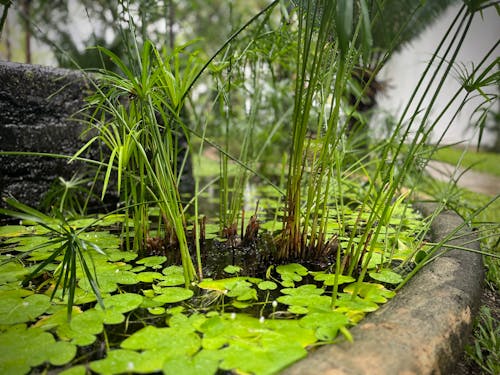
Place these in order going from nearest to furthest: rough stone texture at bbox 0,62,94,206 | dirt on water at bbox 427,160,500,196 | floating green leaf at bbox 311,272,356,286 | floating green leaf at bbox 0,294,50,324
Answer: floating green leaf at bbox 0,294,50,324 < floating green leaf at bbox 311,272,356,286 < rough stone texture at bbox 0,62,94,206 < dirt on water at bbox 427,160,500,196

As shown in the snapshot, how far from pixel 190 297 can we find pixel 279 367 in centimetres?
38

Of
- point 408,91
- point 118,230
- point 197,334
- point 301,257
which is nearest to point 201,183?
point 118,230

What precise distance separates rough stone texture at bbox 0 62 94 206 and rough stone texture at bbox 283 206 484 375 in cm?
145

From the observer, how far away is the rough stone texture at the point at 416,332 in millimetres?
587

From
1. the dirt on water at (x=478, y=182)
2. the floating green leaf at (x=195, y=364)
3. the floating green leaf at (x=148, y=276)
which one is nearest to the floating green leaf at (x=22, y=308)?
the floating green leaf at (x=148, y=276)

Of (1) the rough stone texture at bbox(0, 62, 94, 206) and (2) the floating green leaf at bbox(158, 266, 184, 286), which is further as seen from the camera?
(1) the rough stone texture at bbox(0, 62, 94, 206)

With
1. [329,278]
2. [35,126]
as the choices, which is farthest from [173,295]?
[35,126]

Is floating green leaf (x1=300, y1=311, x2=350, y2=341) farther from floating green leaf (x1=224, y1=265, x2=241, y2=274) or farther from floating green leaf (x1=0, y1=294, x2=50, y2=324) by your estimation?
floating green leaf (x1=0, y1=294, x2=50, y2=324)

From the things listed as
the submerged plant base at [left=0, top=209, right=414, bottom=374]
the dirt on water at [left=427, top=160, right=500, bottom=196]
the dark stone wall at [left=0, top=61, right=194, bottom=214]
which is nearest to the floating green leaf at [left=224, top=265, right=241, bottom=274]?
the submerged plant base at [left=0, top=209, right=414, bottom=374]

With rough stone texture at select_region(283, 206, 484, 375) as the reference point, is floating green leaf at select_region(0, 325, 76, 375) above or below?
below

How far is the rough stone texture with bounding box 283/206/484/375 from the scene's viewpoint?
59 cm

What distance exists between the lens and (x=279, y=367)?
2.01 feet

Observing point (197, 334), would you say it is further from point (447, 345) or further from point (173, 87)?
point (173, 87)

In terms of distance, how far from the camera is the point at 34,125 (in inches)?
69.8
